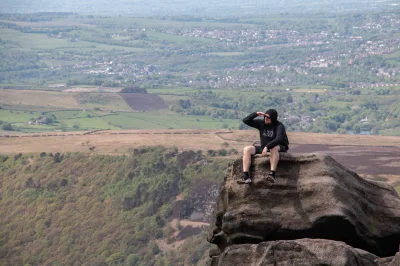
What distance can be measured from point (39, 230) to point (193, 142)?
76.2 ft

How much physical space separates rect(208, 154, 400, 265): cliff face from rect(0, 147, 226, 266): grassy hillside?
4911 centimetres

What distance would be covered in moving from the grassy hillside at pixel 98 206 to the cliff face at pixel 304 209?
161ft

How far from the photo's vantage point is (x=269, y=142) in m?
27.3

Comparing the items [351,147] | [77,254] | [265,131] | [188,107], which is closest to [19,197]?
[77,254]

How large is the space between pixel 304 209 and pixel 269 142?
2.14 m

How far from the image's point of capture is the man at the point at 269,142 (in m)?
26.6

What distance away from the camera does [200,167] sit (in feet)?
327

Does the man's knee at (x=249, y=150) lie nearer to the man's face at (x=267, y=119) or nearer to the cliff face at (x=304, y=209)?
the cliff face at (x=304, y=209)

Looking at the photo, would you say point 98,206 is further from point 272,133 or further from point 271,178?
point 271,178

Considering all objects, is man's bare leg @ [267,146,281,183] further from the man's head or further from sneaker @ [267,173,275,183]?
the man's head

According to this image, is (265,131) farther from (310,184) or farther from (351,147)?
(351,147)

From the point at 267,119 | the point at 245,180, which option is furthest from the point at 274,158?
the point at 267,119

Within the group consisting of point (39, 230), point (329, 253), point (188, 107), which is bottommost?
point (188, 107)

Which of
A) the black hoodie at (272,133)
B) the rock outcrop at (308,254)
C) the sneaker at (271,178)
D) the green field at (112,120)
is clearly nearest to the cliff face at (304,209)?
the sneaker at (271,178)
